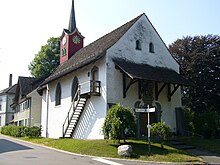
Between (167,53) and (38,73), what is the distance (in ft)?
109

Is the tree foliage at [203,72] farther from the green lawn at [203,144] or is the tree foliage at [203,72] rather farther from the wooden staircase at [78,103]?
the wooden staircase at [78,103]

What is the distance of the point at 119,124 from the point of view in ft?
57.8

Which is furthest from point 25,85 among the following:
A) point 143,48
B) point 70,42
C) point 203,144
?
point 203,144

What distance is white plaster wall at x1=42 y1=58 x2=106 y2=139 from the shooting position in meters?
22.6

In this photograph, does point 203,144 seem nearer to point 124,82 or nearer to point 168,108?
point 168,108

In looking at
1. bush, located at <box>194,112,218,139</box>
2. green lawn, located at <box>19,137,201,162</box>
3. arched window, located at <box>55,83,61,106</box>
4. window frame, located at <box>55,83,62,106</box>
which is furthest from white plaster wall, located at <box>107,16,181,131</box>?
arched window, located at <box>55,83,61,106</box>

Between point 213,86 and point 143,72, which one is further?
point 213,86

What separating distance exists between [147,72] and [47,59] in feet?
116

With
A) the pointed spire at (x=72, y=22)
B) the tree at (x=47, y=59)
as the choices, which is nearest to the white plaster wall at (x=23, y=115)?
the tree at (x=47, y=59)

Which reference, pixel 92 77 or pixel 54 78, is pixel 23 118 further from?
pixel 92 77

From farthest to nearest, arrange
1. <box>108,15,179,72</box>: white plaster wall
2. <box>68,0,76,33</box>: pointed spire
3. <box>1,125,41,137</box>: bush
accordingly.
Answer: <box>68,0,76,33</box>: pointed spire → <box>1,125,41,137</box>: bush → <box>108,15,179,72</box>: white plaster wall

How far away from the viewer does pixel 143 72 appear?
22547 millimetres

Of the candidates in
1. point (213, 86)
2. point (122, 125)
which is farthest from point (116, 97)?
point (213, 86)

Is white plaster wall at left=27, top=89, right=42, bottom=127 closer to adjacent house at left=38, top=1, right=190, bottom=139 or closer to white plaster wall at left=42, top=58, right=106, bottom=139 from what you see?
white plaster wall at left=42, top=58, right=106, bottom=139
